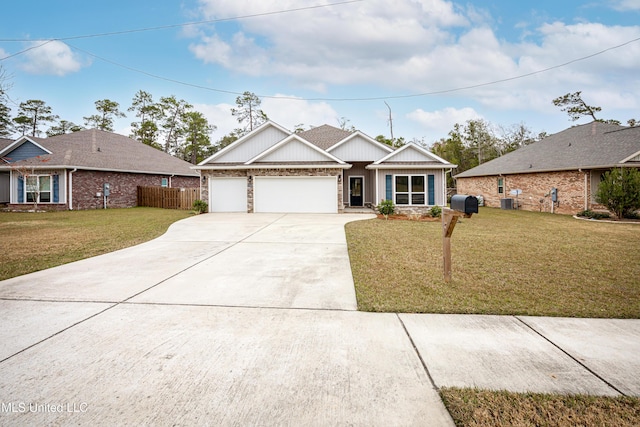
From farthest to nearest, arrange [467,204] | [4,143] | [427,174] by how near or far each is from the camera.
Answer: [4,143], [427,174], [467,204]

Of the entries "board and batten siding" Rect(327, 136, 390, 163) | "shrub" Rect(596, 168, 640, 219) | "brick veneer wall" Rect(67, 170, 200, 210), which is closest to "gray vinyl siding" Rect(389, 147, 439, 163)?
"board and batten siding" Rect(327, 136, 390, 163)

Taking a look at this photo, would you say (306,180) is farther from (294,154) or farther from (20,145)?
(20,145)

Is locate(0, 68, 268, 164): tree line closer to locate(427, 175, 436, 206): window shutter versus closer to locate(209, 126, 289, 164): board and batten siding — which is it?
locate(209, 126, 289, 164): board and batten siding

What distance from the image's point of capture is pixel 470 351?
2.82 meters

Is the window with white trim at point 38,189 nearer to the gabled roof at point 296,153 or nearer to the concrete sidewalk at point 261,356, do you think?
the gabled roof at point 296,153

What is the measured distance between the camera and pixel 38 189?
1873 centimetres

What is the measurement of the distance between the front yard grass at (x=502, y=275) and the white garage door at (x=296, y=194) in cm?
800

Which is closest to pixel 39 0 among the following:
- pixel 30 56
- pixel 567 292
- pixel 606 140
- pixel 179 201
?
pixel 30 56

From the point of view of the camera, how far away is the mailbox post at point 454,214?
4018mm

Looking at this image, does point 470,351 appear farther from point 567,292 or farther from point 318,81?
point 318,81

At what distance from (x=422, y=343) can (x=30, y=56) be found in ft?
69.6

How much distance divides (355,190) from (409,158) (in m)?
4.68

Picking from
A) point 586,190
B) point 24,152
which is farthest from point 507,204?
point 24,152

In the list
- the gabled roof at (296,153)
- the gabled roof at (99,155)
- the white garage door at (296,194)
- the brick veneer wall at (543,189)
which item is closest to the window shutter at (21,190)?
the gabled roof at (99,155)
